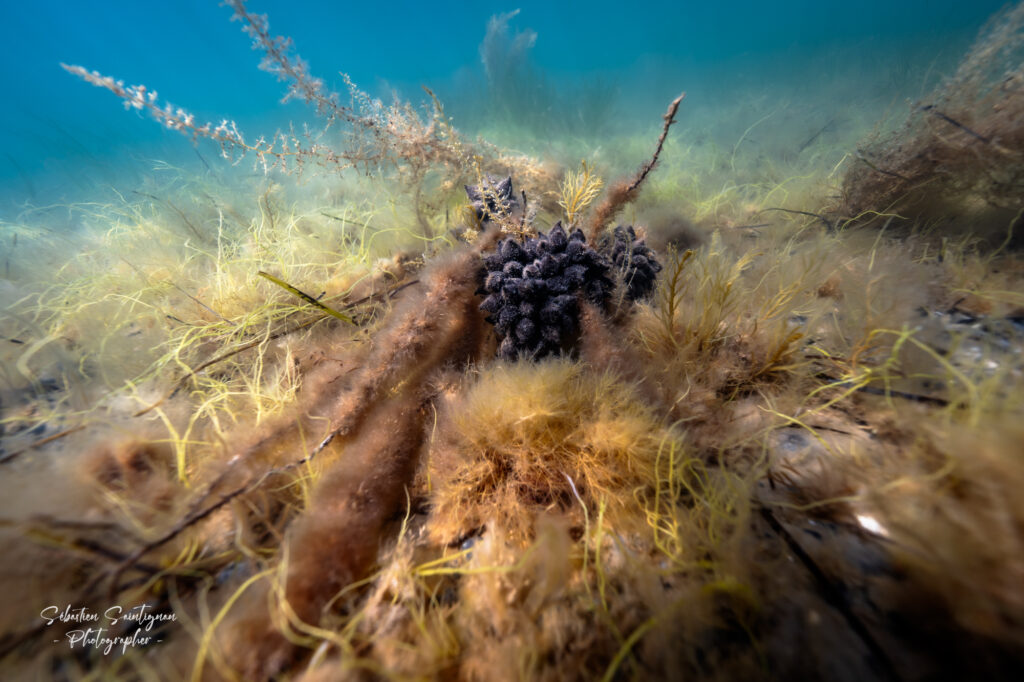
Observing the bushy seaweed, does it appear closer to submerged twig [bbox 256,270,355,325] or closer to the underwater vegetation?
the underwater vegetation

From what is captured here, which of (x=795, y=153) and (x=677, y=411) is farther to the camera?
(x=795, y=153)

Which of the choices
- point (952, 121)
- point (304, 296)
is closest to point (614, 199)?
point (304, 296)

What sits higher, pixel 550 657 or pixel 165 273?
pixel 165 273

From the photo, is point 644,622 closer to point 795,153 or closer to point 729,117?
point 795,153

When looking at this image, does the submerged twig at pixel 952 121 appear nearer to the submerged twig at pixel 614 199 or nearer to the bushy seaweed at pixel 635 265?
the submerged twig at pixel 614 199

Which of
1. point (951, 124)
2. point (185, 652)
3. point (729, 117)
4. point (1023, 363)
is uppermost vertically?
Answer: point (729, 117)

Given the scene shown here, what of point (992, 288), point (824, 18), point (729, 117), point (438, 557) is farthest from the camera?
point (824, 18)

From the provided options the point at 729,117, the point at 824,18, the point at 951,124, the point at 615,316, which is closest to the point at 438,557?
the point at 615,316

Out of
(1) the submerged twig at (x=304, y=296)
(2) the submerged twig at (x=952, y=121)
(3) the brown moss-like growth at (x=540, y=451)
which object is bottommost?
(3) the brown moss-like growth at (x=540, y=451)

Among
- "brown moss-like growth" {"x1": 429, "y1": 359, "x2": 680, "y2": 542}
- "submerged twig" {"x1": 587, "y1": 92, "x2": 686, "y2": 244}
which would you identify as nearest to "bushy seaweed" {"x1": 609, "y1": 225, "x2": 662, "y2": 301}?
"submerged twig" {"x1": 587, "y1": 92, "x2": 686, "y2": 244}

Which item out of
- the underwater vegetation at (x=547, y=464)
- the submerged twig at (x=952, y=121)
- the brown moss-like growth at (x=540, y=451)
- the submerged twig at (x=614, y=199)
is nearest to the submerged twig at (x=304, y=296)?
the underwater vegetation at (x=547, y=464)
